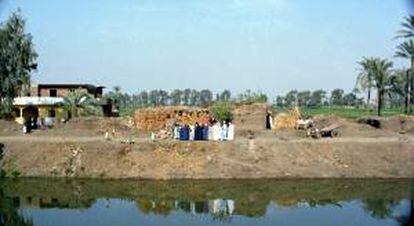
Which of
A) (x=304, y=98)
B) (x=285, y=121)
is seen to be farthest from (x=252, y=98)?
(x=304, y=98)

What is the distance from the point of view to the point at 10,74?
43.8m

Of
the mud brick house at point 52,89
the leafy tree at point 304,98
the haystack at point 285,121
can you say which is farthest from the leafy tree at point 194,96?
the haystack at point 285,121

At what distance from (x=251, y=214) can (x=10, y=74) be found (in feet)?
80.1

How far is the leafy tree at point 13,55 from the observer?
142ft

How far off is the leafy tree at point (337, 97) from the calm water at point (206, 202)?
11174 centimetres

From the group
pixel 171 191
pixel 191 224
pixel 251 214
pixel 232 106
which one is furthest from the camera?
pixel 232 106

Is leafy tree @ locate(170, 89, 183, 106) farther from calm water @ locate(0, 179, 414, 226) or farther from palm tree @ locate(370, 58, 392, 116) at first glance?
calm water @ locate(0, 179, 414, 226)

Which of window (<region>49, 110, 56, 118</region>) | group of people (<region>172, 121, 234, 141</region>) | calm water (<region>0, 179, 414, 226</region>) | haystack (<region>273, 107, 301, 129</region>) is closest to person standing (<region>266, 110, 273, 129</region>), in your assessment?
haystack (<region>273, 107, 301, 129</region>)

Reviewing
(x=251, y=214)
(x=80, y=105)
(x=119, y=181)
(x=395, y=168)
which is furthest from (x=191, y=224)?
(x=80, y=105)

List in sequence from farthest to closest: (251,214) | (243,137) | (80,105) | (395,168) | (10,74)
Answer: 1. (80,105)
2. (10,74)
3. (243,137)
4. (395,168)
5. (251,214)

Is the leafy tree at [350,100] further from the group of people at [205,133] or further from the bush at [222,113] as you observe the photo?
the group of people at [205,133]

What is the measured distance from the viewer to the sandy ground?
3381cm

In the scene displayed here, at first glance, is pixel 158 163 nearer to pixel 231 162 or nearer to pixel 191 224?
pixel 231 162

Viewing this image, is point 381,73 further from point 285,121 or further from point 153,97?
point 153,97
